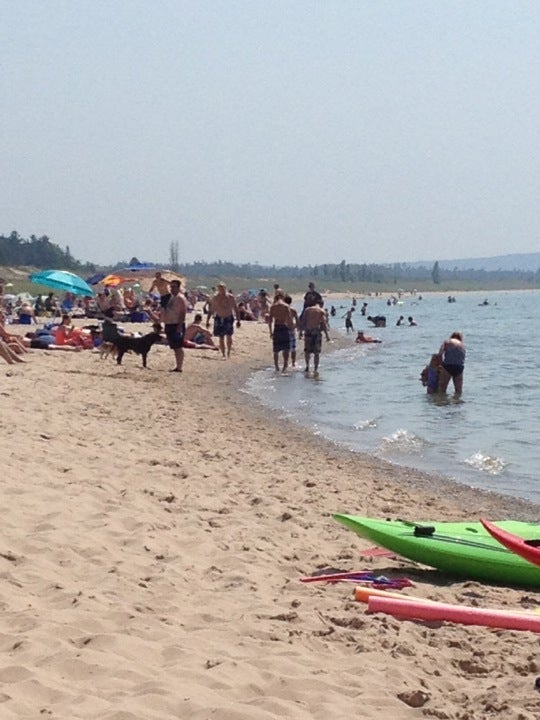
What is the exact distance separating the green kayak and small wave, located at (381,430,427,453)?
17.0 feet

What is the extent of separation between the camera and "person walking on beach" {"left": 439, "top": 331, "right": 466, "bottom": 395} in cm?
1563

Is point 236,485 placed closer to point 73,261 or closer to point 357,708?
point 357,708

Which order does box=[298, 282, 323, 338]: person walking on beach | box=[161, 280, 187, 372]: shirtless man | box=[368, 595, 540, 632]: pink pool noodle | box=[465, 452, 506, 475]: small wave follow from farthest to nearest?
box=[298, 282, 323, 338]: person walking on beach < box=[161, 280, 187, 372]: shirtless man < box=[465, 452, 506, 475]: small wave < box=[368, 595, 540, 632]: pink pool noodle

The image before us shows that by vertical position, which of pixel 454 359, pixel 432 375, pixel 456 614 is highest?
pixel 454 359

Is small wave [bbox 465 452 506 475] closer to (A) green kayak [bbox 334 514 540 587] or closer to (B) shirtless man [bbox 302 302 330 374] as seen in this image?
(A) green kayak [bbox 334 514 540 587]

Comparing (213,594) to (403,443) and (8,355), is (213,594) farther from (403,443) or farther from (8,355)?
(8,355)

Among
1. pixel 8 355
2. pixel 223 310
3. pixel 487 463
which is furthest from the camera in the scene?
pixel 223 310

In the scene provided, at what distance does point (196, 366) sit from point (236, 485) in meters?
11.8

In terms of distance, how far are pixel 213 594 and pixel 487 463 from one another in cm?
617

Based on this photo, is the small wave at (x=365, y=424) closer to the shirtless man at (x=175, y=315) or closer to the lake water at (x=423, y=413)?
the lake water at (x=423, y=413)

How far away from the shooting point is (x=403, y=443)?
1158 centimetres

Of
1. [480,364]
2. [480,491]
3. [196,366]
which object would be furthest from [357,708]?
[480,364]

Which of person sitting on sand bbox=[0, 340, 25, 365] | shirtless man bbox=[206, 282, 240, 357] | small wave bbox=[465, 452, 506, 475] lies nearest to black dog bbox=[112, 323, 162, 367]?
person sitting on sand bbox=[0, 340, 25, 365]

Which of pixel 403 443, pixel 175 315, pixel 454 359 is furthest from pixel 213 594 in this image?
pixel 175 315
